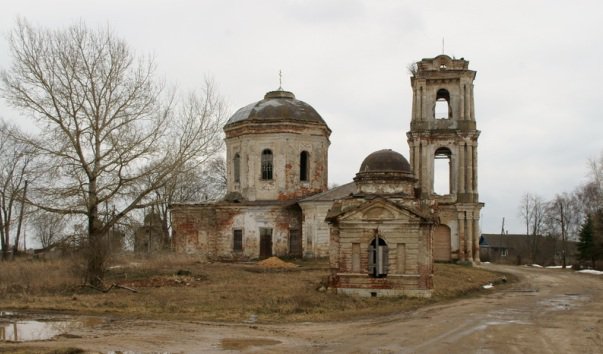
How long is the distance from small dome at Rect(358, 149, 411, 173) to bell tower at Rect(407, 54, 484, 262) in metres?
12.3

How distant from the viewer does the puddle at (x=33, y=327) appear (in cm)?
1379

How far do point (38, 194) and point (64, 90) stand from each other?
3931 millimetres

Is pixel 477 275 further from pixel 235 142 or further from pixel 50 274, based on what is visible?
pixel 50 274

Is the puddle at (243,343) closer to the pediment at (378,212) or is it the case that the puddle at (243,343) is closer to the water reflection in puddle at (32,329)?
the water reflection in puddle at (32,329)

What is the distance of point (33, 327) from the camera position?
1526cm

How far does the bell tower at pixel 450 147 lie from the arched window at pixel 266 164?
8065 mm

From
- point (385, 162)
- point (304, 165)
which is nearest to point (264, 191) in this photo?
point (304, 165)

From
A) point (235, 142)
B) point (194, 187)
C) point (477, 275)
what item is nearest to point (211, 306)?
point (477, 275)

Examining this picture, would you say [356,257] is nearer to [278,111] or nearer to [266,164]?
[266,164]

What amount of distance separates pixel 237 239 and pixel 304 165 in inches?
218

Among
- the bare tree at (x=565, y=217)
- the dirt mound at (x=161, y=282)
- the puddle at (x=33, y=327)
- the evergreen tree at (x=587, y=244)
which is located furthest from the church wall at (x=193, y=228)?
the bare tree at (x=565, y=217)

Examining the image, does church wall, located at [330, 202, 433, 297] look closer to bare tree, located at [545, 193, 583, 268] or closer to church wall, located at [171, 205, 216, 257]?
church wall, located at [171, 205, 216, 257]

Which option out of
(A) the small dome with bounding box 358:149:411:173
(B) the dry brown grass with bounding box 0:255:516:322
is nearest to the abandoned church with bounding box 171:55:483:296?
(B) the dry brown grass with bounding box 0:255:516:322

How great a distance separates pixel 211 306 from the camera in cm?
1889
